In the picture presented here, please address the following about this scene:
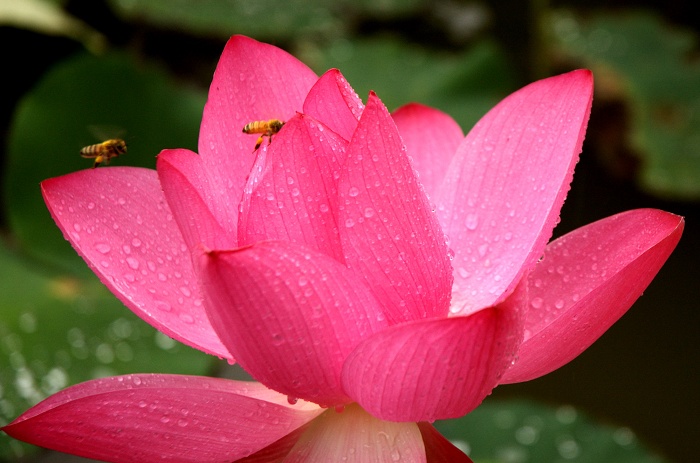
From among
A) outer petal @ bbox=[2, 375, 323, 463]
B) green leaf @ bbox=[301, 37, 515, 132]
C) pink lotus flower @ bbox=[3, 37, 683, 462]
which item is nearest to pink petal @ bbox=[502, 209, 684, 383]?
pink lotus flower @ bbox=[3, 37, 683, 462]

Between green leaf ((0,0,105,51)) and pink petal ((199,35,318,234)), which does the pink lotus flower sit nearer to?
pink petal ((199,35,318,234))

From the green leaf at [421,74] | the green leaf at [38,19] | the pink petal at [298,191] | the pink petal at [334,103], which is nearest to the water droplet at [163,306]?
the pink petal at [298,191]

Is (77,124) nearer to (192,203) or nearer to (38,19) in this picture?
(38,19)

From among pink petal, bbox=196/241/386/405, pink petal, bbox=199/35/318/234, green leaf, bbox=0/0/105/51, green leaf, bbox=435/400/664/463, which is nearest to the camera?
pink petal, bbox=196/241/386/405

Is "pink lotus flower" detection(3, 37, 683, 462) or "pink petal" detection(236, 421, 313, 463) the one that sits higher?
"pink lotus flower" detection(3, 37, 683, 462)

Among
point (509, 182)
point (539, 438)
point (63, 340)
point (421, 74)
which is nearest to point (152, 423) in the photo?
point (509, 182)
